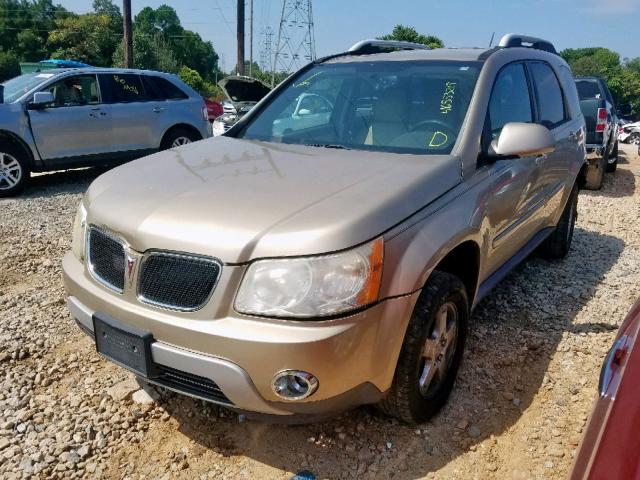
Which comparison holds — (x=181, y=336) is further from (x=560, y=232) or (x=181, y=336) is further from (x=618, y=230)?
(x=618, y=230)

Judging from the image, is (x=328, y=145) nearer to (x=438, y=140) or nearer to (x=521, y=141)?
(x=438, y=140)

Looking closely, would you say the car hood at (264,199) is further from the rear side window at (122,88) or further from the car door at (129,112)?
the rear side window at (122,88)

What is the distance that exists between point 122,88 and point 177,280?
717 centimetres

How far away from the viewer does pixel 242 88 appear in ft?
28.6

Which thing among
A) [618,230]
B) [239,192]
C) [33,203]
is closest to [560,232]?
[618,230]

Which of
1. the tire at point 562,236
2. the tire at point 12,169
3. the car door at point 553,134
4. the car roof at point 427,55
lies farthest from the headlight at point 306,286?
the tire at point 12,169

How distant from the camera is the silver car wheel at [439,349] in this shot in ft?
8.06

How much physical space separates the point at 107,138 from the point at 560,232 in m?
6.43

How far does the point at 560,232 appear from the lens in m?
4.70

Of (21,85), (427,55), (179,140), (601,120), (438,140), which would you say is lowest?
(179,140)

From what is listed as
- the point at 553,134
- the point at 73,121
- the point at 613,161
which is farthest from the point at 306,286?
the point at 613,161

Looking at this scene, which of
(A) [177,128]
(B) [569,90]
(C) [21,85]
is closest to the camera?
(B) [569,90]

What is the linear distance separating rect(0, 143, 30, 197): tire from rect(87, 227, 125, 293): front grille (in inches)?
222

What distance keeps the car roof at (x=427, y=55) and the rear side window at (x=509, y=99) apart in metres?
0.21
